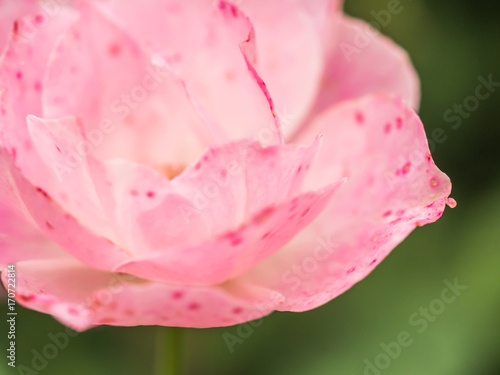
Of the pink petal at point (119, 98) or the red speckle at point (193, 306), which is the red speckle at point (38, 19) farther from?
the red speckle at point (193, 306)

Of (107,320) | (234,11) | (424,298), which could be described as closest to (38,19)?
(234,11)

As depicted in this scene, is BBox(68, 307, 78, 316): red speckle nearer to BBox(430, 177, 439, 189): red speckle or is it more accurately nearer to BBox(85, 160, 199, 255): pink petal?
BBox(85, 160, 199, 255): pink petal

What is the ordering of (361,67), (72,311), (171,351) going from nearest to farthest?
(72,311) → (171,351) → (361,67)

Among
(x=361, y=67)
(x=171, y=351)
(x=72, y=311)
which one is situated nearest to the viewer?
(x=72, y=311)

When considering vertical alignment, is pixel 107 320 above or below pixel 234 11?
below

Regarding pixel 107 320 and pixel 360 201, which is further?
pixel 360 201

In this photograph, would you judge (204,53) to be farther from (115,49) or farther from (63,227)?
(63,227)
